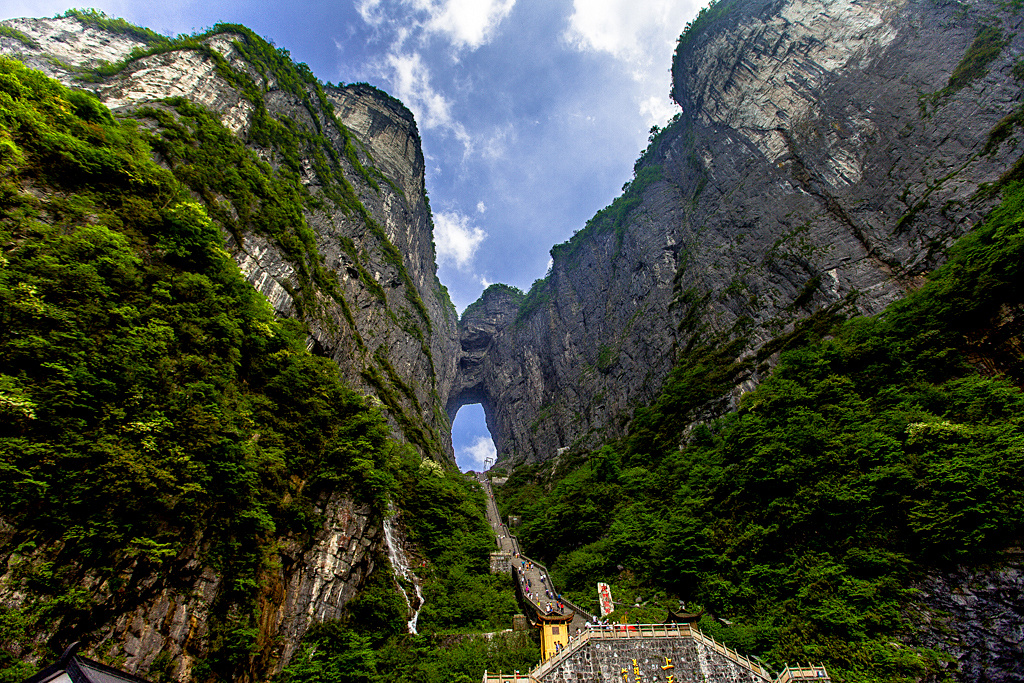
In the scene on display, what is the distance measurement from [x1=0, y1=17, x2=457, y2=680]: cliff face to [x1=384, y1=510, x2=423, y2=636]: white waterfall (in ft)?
3.01

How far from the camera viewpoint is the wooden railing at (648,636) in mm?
11188

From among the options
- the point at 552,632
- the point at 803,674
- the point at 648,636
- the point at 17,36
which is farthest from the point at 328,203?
the point at 803,674

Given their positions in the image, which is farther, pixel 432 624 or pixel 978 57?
pixel 978 57

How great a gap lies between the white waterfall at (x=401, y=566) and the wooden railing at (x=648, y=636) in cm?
533

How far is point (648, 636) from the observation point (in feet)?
38.9

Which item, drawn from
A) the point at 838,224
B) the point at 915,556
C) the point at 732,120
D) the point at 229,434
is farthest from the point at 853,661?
the point at 732,120

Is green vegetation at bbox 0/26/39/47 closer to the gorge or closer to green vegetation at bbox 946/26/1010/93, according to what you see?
the gorge

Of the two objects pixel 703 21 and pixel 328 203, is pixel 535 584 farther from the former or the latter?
pixel 703 21

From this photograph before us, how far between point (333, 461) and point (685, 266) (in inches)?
1357

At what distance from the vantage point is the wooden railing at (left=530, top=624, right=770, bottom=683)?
11.2 meters

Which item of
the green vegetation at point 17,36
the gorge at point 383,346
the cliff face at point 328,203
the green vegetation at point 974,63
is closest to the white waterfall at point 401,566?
the gorge at point 383,346

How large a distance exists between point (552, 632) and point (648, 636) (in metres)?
3.26

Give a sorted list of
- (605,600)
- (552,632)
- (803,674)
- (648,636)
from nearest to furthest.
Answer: (803,674), (648,636), (552,632), (605,600)

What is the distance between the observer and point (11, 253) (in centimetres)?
945
